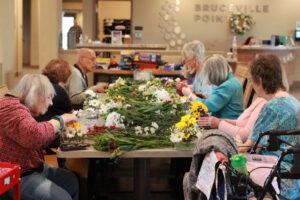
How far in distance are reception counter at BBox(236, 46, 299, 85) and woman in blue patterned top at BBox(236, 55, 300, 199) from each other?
7.61 metres

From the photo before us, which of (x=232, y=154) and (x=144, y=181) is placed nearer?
(x=232, y=154)

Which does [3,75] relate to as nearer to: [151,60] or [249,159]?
[151,60]

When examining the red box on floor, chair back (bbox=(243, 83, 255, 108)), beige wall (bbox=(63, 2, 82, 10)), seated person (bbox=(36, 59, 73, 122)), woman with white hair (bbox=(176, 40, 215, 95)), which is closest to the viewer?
the red box on floor

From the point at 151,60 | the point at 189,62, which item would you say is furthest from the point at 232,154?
the point at 151,60

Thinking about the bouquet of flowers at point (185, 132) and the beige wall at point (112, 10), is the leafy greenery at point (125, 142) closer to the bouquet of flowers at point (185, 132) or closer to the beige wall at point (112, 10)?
the bouquet of flowers at point (185, 132)

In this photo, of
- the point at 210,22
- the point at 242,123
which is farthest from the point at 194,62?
the point at 210,22

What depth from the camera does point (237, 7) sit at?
12.7 m

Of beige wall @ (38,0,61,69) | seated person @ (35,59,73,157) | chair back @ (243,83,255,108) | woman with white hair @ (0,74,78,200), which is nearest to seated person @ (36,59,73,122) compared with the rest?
seated person @ (35,59,73,157)

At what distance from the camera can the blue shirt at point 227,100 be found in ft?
12.4

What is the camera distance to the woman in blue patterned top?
7.94 feet

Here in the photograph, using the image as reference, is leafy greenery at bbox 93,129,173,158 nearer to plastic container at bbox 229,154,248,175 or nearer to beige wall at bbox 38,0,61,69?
plastic container at bbox 229,154,248,175

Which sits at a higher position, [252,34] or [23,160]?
[252,34]

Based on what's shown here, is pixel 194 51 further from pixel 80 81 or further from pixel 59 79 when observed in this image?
pixel 59 79

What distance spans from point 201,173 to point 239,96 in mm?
2070
